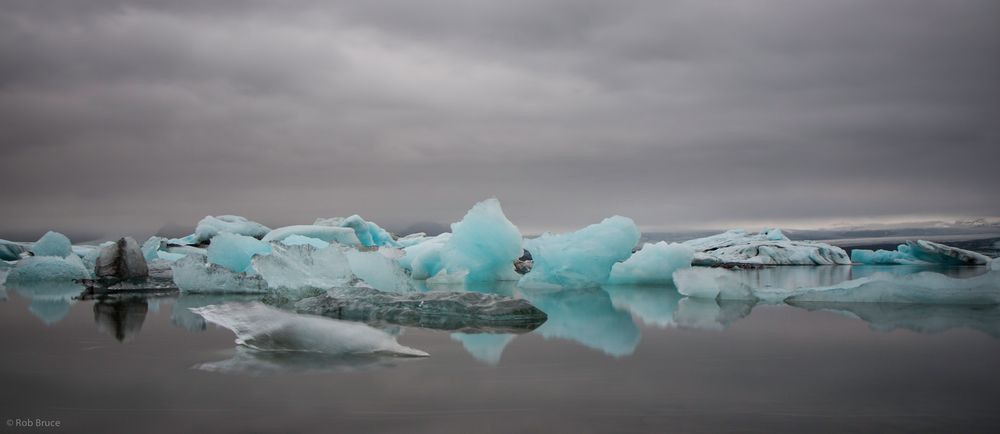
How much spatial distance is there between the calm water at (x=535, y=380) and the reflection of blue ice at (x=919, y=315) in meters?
0.05

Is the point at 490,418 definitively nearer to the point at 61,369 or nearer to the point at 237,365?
the point at 237,365

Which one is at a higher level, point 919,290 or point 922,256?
point 919,290

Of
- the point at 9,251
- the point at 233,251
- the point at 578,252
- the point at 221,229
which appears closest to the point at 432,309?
the point at 578,252

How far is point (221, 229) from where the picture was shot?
1811cm

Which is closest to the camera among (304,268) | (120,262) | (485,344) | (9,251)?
(485,344)

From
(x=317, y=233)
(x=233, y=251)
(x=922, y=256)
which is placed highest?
(x=317, y=233)

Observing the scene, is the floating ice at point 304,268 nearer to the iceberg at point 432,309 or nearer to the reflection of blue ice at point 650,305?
the iceberg at point 432,309

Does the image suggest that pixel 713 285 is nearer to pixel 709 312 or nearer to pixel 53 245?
pixel 709 312

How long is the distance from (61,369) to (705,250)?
24247 mm

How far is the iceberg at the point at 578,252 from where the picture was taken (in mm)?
9672

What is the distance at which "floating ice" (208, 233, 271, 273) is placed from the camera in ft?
30.8

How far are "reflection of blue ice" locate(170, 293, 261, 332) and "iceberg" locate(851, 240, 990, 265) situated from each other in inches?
814

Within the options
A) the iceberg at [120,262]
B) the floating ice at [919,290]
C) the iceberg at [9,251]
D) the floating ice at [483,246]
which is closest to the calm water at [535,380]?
the floating ice at [919,290]

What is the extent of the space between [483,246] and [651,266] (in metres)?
2.53
